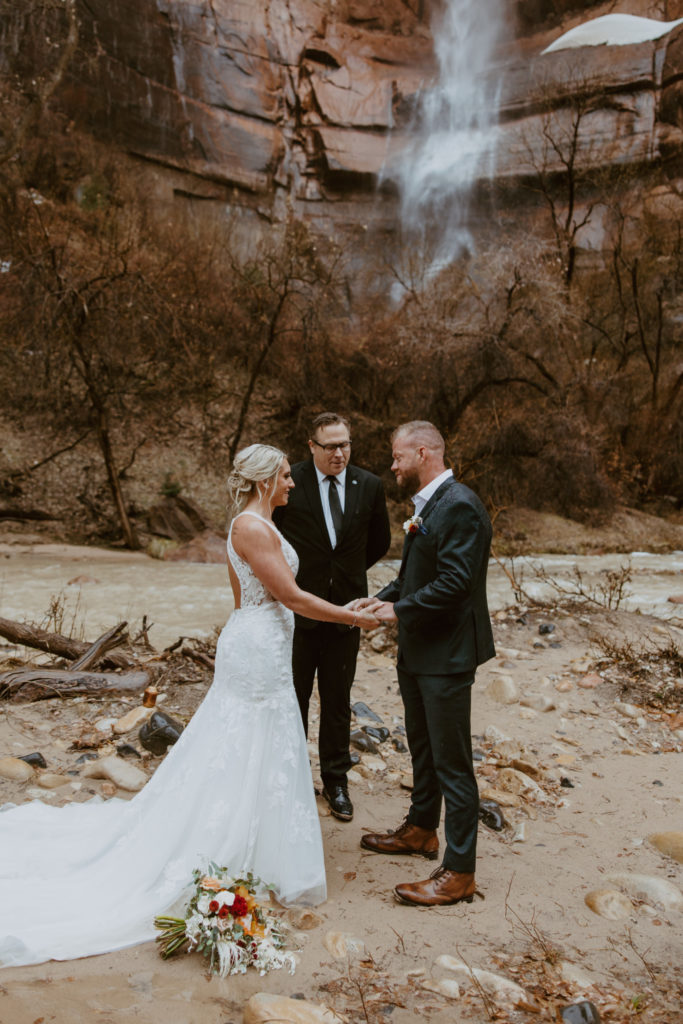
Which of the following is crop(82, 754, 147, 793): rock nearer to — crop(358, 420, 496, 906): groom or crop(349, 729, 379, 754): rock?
crop(349, 729, 379, 754): rock

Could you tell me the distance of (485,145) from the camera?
2986cm

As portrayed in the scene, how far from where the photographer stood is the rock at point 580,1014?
93.7 inches

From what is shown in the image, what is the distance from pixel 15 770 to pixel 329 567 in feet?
6.86

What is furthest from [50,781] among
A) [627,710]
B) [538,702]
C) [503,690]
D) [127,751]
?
[627,710]

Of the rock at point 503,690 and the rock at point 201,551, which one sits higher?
the rock at point 503,690

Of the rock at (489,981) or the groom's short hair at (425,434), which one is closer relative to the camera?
the rock at (489,981)

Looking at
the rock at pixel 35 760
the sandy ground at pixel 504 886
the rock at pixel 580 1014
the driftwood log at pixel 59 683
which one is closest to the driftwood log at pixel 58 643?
the driftwood log at pixel 59 683

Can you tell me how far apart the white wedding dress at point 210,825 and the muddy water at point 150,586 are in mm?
4130

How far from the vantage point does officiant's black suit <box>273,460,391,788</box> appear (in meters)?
4.10

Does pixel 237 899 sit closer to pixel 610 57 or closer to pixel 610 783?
pixel 610 783

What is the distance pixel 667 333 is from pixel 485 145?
41.5 ft

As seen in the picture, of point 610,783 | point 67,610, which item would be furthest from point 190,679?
point 67,610

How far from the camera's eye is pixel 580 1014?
2.39 metres

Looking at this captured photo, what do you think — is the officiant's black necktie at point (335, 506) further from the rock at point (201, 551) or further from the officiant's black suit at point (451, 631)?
the rock at point (201, 551)
